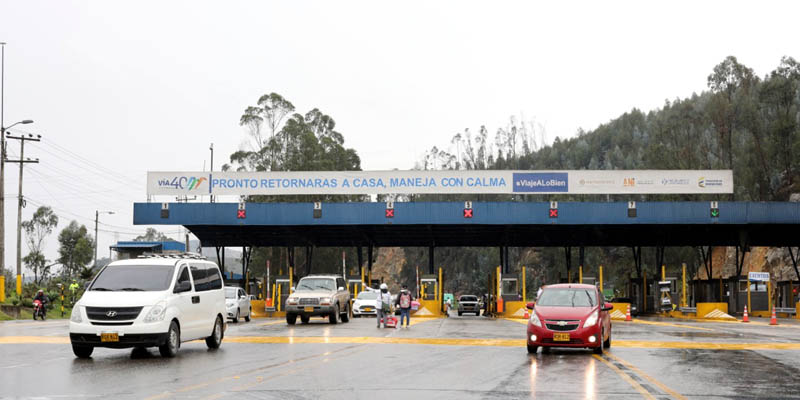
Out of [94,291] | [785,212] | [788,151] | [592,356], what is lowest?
[592,356]

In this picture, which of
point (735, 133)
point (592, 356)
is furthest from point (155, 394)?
point (735, 133)

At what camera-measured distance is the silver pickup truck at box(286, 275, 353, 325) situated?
3178 cm

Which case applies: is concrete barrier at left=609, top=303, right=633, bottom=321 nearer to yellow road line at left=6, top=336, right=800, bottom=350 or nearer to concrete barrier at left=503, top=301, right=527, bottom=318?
concrete barrier at left=503, top=301, right=527, bottom=318

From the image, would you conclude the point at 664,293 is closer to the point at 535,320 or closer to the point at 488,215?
the point at 488,215

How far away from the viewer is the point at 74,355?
57.0 ft

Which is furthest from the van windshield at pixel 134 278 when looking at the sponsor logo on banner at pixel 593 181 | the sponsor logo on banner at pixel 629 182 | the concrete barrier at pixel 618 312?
the sponsor logo on banner at pixel 629 182

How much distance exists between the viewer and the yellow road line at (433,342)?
841 inches

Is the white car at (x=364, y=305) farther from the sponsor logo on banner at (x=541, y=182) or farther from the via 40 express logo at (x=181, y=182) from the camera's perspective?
the via 40 express logo at (x=181, y=182)

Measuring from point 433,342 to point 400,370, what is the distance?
815cm

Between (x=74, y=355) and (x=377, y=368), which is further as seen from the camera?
(x=74, y=355)

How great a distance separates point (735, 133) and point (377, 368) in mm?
86214

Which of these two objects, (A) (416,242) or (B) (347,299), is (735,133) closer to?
(A) (416,242)

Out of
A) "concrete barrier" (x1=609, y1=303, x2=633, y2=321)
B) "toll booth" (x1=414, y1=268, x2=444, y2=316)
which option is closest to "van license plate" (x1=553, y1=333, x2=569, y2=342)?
"concrete barrier" (x1=609, y1=303, x2=633, y2=321)

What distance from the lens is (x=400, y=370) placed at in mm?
14766
